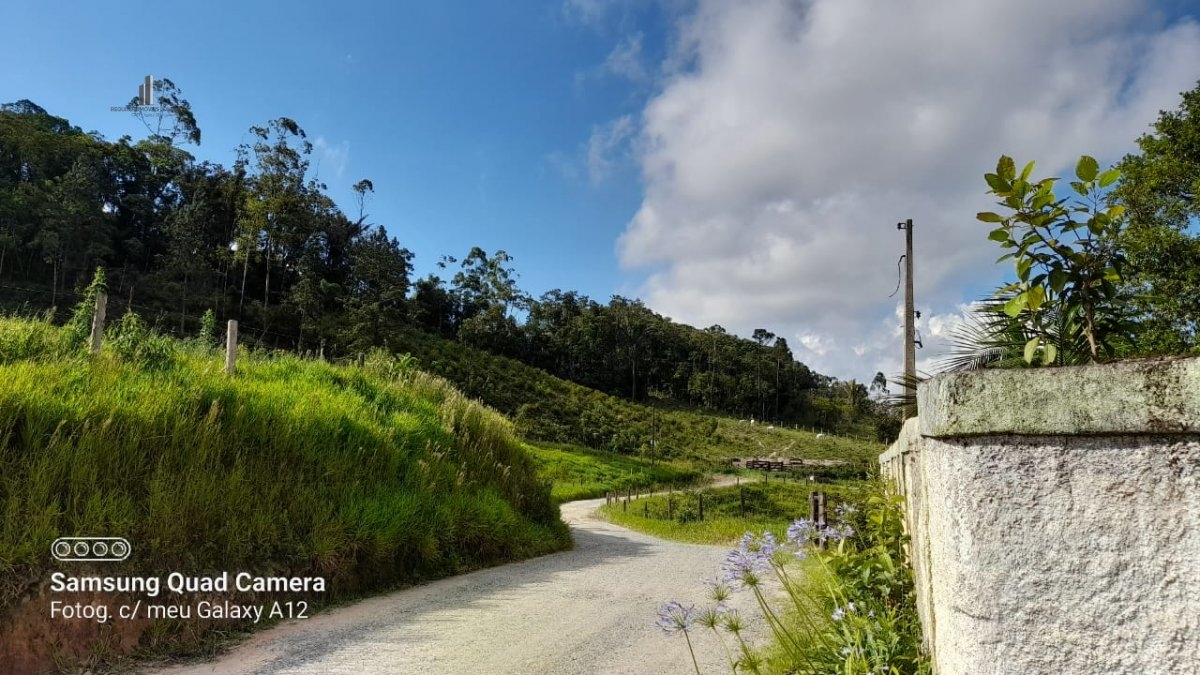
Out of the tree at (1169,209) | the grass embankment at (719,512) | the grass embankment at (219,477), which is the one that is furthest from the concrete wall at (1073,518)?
the tree at (1169,209)

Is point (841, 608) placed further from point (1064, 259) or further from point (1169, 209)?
point (1169, 209)

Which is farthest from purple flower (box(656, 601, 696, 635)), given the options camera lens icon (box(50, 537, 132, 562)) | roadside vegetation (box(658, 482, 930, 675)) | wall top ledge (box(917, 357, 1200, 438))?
camera lens icon (box(50, 537, 132, 562))

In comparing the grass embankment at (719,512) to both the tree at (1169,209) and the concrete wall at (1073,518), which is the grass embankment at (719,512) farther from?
the concrete wall at (1073,518)

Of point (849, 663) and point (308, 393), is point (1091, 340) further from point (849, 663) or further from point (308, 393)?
point (308, 393)

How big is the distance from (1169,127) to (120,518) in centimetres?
2203

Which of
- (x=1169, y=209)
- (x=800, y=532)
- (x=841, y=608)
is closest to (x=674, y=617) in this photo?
(x=800, y=532)

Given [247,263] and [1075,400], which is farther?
[247,263]

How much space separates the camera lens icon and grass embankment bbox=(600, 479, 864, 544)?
31.3 feet

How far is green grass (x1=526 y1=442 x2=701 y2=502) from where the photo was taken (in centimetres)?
2728

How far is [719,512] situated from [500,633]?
20.8 meters

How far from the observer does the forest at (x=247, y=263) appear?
45.9 metres

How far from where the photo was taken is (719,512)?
24.5 m

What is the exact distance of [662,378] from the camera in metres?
82.2

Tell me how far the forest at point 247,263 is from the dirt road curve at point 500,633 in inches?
1171
